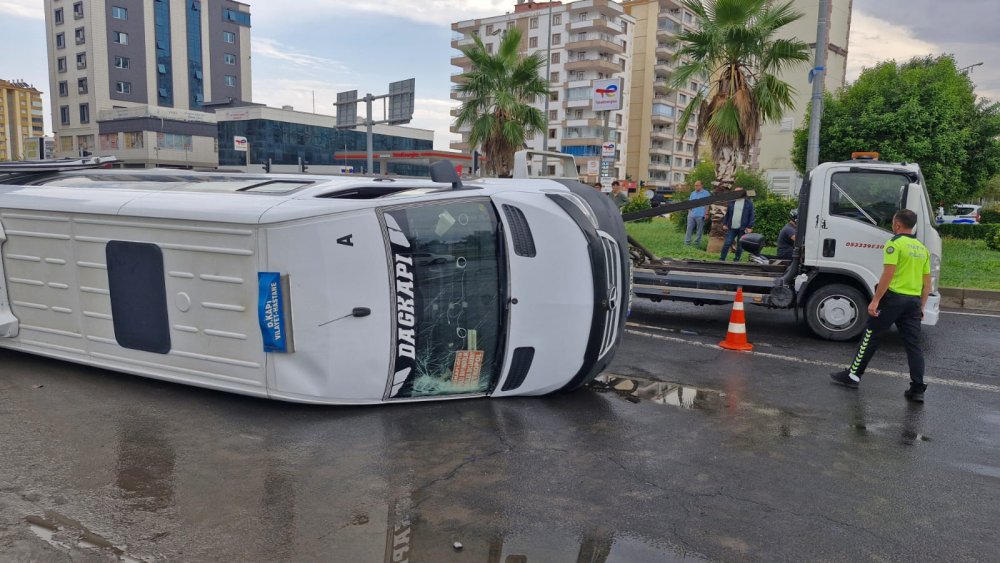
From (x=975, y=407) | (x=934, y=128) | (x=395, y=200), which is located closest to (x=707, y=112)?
(x=934, y=128)

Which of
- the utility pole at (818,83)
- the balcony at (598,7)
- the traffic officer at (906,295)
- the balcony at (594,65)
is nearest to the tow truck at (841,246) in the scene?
the traffic officer at (906,295)

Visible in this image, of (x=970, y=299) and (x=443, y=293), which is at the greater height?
(x=443, y=293)

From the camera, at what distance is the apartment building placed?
74000 millimetres

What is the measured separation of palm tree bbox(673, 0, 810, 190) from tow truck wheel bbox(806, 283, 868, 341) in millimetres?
9009

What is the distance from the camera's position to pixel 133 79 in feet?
238

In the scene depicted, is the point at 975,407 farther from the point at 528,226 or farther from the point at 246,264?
the point at 246,264

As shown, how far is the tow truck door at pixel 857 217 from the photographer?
781 cm

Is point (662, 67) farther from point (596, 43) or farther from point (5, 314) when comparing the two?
point (5, 314)

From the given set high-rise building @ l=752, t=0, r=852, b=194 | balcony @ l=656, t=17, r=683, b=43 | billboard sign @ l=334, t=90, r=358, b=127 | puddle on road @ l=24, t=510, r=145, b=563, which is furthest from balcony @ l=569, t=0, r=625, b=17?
puddle on road @ l=24, t=510, r=145, b=563

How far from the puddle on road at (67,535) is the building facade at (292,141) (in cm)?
6216

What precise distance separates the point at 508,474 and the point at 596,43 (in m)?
74.6

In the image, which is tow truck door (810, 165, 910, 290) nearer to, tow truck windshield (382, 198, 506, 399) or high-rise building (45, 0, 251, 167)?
tow truck windshield (382, 198, 506, 399)

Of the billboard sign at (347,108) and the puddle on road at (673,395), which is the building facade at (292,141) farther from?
the puddle on road at (673,395)

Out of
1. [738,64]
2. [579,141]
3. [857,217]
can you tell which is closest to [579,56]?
[579,141]
